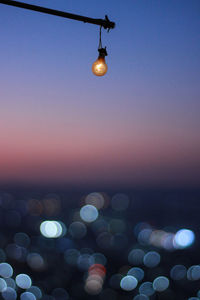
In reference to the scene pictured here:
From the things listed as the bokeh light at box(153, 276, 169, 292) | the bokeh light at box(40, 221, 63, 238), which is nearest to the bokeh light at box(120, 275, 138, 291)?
the bokeh light at box(153, 276, 169, 292)

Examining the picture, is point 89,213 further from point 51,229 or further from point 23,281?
point 23,281

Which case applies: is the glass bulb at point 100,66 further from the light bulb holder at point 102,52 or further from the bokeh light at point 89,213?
the bokeh light at point 89,213

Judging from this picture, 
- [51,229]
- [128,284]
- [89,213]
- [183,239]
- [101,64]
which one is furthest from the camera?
[89,213]

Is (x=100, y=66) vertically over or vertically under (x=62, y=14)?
over

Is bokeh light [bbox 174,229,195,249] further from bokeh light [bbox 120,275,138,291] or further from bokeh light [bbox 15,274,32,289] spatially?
bokeh light [bbox 15,274,32,289]

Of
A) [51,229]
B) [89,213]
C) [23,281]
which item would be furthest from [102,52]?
[89,213]

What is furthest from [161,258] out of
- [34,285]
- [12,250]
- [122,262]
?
[12,250]

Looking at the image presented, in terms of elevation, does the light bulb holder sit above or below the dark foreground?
below

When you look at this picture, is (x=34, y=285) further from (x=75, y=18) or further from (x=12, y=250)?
(x=75, y=18)

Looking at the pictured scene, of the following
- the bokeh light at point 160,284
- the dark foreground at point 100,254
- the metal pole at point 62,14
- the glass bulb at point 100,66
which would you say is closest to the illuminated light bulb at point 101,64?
the glass bulb at point 100,66

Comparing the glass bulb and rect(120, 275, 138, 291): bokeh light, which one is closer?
the glass bulb

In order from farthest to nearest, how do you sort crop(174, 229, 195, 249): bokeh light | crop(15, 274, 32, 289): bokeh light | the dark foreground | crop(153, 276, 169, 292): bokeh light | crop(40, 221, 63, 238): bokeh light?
crop(40, 221, 63, 238): bokeh light → crop(174, 229, 195, 249): bokeh light → crop(153, 276, 169, 292): bokeh light → the dark foreground → crop(15, 274, 32, 289): bokeh light
